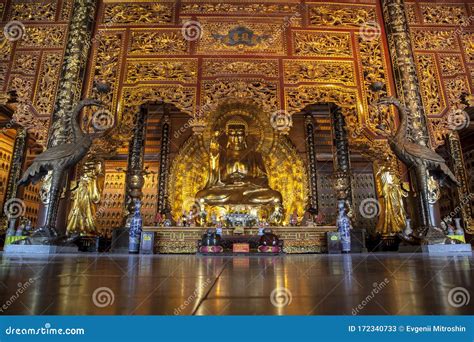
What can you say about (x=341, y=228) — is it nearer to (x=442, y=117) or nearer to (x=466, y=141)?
(x=442, y=117)

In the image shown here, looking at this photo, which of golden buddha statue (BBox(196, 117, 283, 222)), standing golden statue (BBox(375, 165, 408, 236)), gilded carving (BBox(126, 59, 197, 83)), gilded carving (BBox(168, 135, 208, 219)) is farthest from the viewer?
gilded carving (BBox(168, 135, 208, 219))

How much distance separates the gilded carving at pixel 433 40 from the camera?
16.7 ft

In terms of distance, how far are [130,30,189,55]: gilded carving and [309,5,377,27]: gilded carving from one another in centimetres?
229

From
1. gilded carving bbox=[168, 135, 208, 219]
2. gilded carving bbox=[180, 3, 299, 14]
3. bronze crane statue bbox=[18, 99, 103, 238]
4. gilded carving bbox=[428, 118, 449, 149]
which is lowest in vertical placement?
bronze crane statue bbox=[18, 99, 103, 238]

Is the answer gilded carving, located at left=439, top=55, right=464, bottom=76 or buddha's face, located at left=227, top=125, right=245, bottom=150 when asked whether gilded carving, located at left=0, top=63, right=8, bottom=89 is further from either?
gilded carving, located at left=439, top=55, right=464, bottom=76

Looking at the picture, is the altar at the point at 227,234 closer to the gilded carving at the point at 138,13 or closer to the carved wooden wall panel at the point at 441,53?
the carved wooden wall panel at the point at 441,53

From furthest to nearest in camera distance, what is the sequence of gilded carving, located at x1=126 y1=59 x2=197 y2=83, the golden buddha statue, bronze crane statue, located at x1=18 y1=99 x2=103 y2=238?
the golden buddha statue
gilded carving, located at x1=126 y1=59 x2=197 y2=83
bronze crane statue, located at x1=18 y1=99 x2=103 y2=238

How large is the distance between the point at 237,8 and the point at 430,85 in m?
3.43

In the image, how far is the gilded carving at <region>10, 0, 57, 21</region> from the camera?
5.25 meters

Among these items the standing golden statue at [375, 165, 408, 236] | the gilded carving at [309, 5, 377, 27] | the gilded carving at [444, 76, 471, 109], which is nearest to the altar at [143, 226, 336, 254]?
the standing golden statue at [375, 165, 408, 236]

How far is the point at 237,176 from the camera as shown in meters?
7.06

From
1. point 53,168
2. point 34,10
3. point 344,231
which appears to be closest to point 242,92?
point 344,231

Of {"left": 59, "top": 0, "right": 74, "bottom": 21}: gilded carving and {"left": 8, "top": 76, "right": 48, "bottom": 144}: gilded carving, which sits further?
{"left": 59, "top": 0, "right": 74, "bottom": 21}: gilded carving

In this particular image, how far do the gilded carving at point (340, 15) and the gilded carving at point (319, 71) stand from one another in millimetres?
854
